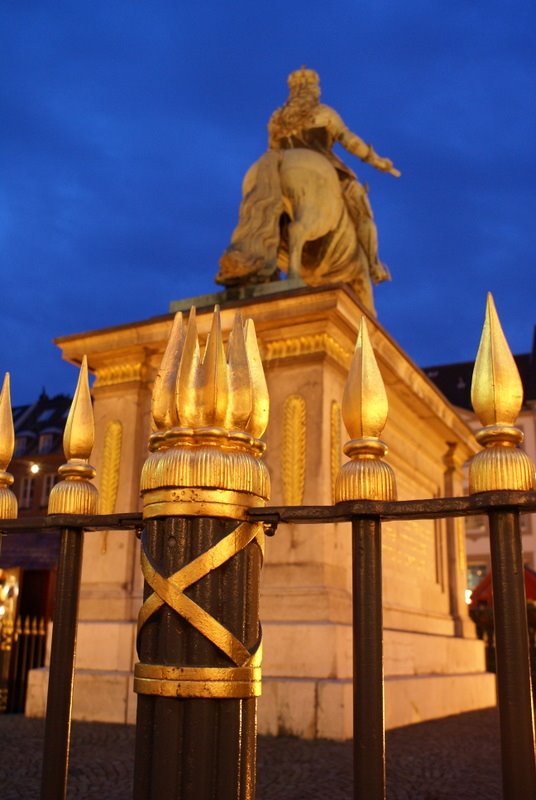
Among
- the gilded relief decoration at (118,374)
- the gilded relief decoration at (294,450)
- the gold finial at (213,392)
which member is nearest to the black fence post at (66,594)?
the gold finial at (213,392)

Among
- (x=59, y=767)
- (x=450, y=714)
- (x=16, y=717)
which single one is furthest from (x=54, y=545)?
(x=59, y=767)

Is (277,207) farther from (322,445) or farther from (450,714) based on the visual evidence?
(450,714)

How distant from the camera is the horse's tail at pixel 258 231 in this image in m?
9.40

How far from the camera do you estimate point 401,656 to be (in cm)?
873

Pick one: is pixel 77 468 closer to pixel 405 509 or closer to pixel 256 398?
pixel 256 398

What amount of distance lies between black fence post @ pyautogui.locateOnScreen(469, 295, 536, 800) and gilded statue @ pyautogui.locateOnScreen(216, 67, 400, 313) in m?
7.58

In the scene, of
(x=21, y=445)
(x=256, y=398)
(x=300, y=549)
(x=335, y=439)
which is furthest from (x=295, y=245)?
(x=21, y=445)

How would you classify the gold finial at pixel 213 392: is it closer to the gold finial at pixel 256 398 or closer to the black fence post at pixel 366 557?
the gold finial at pixel 256 398

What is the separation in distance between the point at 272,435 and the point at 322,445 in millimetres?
611

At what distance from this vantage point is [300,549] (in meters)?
7.50

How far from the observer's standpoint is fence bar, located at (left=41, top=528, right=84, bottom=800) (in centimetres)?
211

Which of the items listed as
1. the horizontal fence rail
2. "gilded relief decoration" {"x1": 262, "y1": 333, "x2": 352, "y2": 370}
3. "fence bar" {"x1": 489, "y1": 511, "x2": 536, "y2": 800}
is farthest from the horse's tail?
"fence bar" {"x1": 489, "y1": 511, "x2": 536, "y2": 800}

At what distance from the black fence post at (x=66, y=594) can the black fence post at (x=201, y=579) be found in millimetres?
351

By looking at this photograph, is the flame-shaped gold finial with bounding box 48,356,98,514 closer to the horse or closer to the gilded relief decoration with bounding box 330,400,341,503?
the gilded relief decoration with bounding box 330,400,341,503
